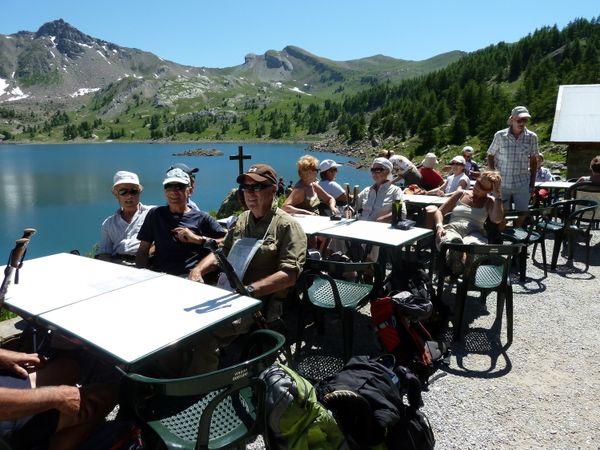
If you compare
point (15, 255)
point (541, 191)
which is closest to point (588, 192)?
point (541, 191)

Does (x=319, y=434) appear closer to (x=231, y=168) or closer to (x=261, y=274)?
(x=261, y=274)

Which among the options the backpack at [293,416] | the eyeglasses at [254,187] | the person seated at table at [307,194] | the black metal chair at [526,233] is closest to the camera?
the backpack at [293,416]

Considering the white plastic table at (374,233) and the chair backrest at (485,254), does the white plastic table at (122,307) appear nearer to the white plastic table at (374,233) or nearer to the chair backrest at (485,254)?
the white plastic table at (374,233)

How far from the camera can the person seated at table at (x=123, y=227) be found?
14.8 feet

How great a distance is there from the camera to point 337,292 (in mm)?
3490

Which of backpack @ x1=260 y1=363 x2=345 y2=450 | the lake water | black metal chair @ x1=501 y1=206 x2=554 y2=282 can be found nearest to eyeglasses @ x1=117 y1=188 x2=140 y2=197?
backpack @ x1=260 y1=363 x2=345 y2=450

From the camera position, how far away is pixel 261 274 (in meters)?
3.39

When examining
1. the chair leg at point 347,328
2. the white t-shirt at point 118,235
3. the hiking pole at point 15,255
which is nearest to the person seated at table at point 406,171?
the white t-shirt at point 118,235

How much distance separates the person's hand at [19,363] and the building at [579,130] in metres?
12.2

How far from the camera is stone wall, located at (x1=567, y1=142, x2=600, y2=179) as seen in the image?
447 inches

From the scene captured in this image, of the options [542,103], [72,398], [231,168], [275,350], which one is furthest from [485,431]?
[231,168]

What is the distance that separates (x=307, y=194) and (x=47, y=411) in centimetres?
445

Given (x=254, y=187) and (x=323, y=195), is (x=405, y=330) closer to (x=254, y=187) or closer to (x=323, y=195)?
(x=254, y=187)

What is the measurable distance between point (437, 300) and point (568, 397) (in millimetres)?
1253
